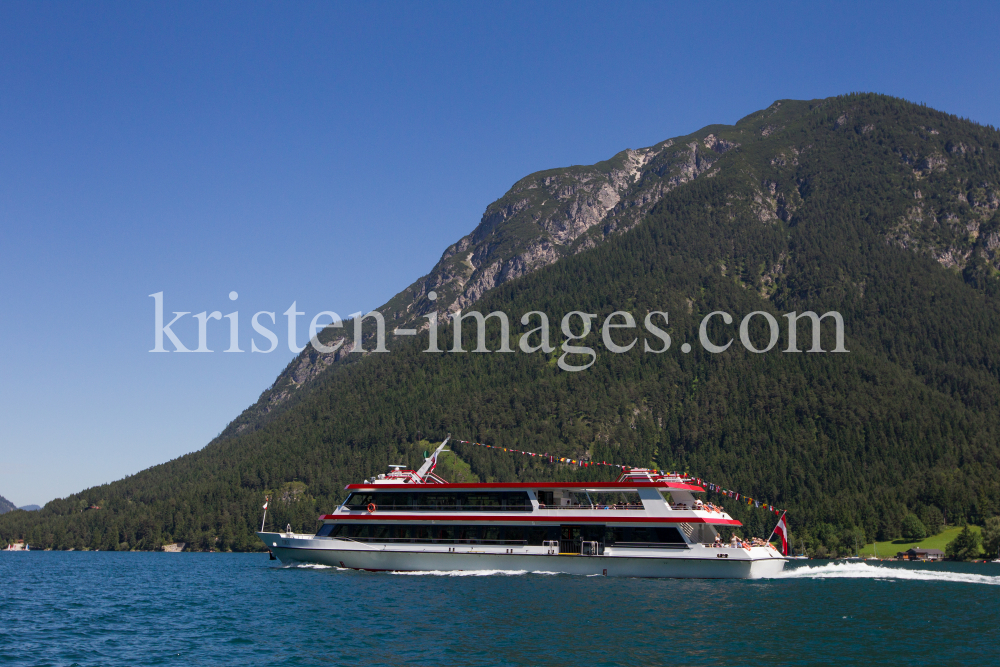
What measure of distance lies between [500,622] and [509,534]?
27.2 metres

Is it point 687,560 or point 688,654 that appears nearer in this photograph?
point 688,654

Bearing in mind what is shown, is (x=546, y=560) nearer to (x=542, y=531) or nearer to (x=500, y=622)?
(x=542, y=531)

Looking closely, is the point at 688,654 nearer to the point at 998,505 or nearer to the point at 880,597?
the point at 880,597

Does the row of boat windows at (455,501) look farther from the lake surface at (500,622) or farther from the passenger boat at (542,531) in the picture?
the lake surface at (500,622)

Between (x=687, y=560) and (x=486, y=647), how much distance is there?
32929mm

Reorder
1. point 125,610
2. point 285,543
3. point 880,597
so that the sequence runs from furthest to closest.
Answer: point 285,543 < point 880,597 < point 125,610

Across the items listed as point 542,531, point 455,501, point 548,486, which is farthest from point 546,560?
point 455,501

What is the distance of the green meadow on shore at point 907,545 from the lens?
155 metres

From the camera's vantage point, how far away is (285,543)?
7925 cm

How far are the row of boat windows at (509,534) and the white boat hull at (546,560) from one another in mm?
752

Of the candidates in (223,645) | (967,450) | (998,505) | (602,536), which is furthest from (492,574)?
(967,450)

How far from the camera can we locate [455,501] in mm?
75062

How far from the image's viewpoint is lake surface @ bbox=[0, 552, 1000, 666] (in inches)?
1501

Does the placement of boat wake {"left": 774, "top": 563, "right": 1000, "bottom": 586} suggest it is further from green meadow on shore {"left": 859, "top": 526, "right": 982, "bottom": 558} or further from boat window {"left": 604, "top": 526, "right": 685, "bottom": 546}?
green meadow on shore {"left": 859, "top": 526, "right": 982, "bottom": 558}
